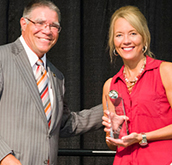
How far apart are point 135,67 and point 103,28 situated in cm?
91

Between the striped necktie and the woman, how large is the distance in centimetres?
35

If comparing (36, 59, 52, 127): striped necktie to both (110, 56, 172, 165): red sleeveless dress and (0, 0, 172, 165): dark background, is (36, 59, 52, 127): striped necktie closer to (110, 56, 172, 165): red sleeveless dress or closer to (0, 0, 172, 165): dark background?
Answer: (110, 56, 172, 165): red sleeveless dress

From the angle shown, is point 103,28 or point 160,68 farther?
point 103,28

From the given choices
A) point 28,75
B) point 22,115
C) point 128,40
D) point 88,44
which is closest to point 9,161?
point 22,115

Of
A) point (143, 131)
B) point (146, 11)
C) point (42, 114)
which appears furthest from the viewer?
point (146, 11)

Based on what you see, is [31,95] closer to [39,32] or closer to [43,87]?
[43,87]

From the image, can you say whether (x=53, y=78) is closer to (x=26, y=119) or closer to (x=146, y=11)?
A: (x=26, y=119)

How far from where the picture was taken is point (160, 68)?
6.05 ft

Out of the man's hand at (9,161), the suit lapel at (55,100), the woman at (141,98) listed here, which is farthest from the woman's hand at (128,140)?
the man's hand at (9,161)

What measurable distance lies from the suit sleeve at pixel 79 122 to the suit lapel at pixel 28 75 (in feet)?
1.23

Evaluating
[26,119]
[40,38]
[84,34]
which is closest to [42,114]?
[26,119]

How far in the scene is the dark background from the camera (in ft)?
9.07

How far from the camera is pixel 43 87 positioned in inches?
80.7

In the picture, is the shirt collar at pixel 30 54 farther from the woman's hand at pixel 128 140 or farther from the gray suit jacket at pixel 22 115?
the woman's hand at pixel 128 140
